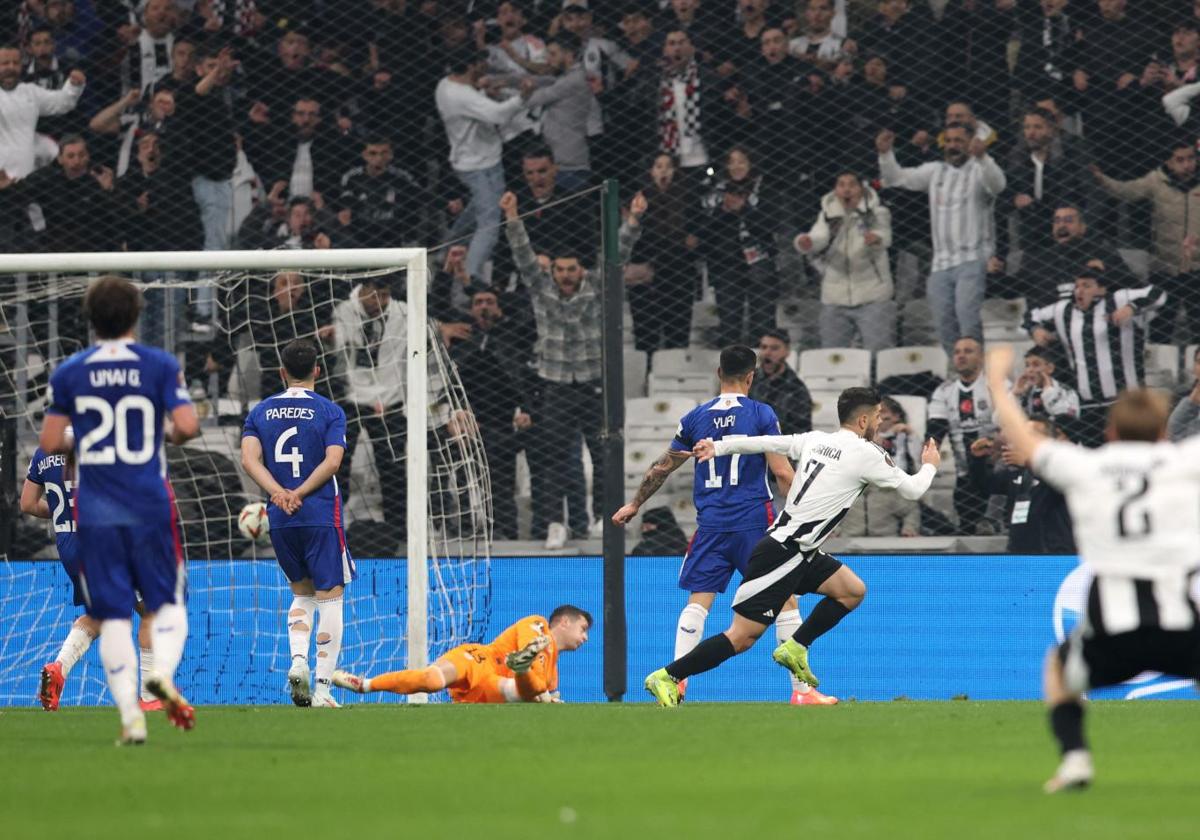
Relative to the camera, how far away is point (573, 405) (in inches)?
582

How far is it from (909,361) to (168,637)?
29.4 feet

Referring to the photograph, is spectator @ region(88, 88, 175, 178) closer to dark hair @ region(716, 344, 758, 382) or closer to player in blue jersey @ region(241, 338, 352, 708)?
player in blue jersey @ region(241, 338, 352, 708)

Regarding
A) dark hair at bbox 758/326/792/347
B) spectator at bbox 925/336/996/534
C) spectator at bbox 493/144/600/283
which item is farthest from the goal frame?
spectator at bbox 925/336/996/534

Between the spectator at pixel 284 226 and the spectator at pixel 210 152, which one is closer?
the spectator at pixel 284 226

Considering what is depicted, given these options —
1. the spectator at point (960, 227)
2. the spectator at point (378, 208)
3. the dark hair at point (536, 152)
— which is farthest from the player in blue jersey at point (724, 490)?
the spectator at point (378, 208)

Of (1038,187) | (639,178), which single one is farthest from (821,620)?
(639,178)

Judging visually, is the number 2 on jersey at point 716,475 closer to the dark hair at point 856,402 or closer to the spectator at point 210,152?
the dark hair at point 856,402

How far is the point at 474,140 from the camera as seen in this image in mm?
16672

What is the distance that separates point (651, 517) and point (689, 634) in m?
2.94

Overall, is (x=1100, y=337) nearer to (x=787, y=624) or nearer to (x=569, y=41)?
(x=787, y=624)

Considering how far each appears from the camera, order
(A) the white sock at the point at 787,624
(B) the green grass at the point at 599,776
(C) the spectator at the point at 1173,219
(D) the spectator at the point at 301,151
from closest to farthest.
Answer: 1. (B) the green grass at the point at 599,776
2. (A) the white sock at the point at 787,624
3. (C) the spectator at the point at 1173,219
4. (D) the spectator at the point at 301,151

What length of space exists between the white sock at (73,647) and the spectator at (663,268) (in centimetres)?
618

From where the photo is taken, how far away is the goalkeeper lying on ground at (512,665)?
35.3 ft

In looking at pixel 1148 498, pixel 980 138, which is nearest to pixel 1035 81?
pixel 980 138
